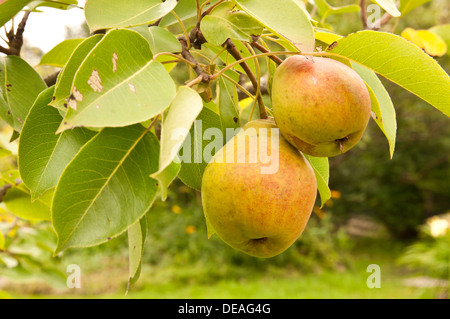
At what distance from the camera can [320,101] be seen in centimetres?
61

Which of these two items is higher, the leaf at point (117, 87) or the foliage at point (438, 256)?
the leaf at point (117, 87)

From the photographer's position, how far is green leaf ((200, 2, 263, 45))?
64 cm

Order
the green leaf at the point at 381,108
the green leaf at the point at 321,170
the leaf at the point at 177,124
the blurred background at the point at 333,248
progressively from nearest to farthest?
the leaf at the point at 177,124 < the green leaf at the point at 381,108 < the green leaf at the point at 321,170 < the blurred background at the point at 333,248

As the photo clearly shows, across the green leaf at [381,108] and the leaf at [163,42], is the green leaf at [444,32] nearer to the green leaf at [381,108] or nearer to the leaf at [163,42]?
the green leaf at [381,108]

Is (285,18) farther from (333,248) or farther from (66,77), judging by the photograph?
(333,248)

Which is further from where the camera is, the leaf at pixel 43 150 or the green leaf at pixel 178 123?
the leaf at pixel 43 150

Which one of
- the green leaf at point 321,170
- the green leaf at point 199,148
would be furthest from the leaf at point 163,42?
the green leaf at point 321,170

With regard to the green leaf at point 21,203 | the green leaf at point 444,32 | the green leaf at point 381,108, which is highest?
the green leaf at point 381,108

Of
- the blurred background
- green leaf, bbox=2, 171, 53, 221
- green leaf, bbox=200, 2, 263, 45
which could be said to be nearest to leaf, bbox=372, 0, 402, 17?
green leaf, bbox=200, 2, 263, 45

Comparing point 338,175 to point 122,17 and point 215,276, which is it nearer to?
point 215,276

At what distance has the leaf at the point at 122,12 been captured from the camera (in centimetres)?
60

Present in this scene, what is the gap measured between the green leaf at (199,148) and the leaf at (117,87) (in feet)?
0.67

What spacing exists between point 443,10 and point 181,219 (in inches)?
253

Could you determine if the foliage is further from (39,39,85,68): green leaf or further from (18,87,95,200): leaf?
(18,87,95,200): leaf
